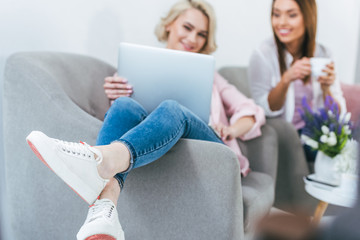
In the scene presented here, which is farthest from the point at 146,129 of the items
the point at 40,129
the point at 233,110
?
the point at 233,110

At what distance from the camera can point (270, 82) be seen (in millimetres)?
1922

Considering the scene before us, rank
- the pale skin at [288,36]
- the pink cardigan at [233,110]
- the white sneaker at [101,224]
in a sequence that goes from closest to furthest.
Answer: the white sneaker at [101,224]
the pink cardigan at [233,110]
the pale skin at [288,36]

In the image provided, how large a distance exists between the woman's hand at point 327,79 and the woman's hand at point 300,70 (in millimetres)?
78

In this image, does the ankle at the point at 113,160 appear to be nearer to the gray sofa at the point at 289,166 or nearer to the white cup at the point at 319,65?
the gray sofa at the point at 289,166

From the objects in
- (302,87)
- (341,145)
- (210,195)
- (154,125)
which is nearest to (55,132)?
(154,125)

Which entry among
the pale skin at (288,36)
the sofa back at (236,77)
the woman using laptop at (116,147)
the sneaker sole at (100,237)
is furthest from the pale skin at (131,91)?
the sofa back at (236,77)

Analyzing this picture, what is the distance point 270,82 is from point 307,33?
337mm

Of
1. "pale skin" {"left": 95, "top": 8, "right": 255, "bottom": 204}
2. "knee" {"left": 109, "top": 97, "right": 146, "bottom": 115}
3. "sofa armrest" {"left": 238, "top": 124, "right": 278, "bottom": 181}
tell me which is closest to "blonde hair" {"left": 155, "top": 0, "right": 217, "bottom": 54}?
"pale skin" {"left": 95, "top": 8, "right": 255, "bottom": 204}

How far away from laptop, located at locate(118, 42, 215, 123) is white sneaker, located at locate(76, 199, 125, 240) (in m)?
0.48

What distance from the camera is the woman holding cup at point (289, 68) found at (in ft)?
6.05

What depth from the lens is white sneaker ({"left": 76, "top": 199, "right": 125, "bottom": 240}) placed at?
0.76 meters

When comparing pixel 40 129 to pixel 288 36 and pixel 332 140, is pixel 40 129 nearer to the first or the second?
pixel 332 140

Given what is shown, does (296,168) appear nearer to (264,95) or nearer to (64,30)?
(264,95)

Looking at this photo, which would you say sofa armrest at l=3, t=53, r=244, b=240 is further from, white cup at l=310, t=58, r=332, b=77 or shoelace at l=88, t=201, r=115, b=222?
white cup at l=310, t=58, r=332, b=77
